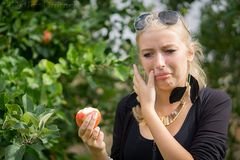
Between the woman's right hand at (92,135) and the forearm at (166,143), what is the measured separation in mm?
237

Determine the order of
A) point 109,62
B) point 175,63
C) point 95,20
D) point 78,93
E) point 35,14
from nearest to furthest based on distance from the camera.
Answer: point 175,63 → point 109,62 → point 35,14 → point 95,20 → point 78,93

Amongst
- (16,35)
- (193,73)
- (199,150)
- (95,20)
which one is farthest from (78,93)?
(199,150)

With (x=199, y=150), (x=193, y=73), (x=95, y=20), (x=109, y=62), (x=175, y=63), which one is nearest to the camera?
(x=199, y=150)

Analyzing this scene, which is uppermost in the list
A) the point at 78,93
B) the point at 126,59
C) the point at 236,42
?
the point at 126,59

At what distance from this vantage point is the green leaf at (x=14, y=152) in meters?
2.41

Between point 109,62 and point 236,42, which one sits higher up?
point 109,62

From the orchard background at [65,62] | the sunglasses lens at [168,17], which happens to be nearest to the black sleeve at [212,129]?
the sunglasses lens at [168,17]

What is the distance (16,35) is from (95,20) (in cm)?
64

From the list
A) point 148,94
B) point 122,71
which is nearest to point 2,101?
point 148,94

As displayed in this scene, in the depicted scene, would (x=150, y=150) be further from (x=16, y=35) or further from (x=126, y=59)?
(x=16, y=35)

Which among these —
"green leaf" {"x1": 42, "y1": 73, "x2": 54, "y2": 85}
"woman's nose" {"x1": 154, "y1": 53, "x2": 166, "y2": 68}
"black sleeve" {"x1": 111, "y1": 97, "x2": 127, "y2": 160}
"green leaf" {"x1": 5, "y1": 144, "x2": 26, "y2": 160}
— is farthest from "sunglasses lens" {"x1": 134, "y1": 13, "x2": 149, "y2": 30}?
"green leaf" {"x1": 42, "y1": 73, "x2": 54, "y2": 85}

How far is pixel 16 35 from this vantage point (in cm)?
355

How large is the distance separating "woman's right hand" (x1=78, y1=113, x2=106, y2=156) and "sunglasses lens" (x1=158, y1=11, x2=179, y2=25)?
0.54m

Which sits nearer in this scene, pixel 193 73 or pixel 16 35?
pixel 193 73
